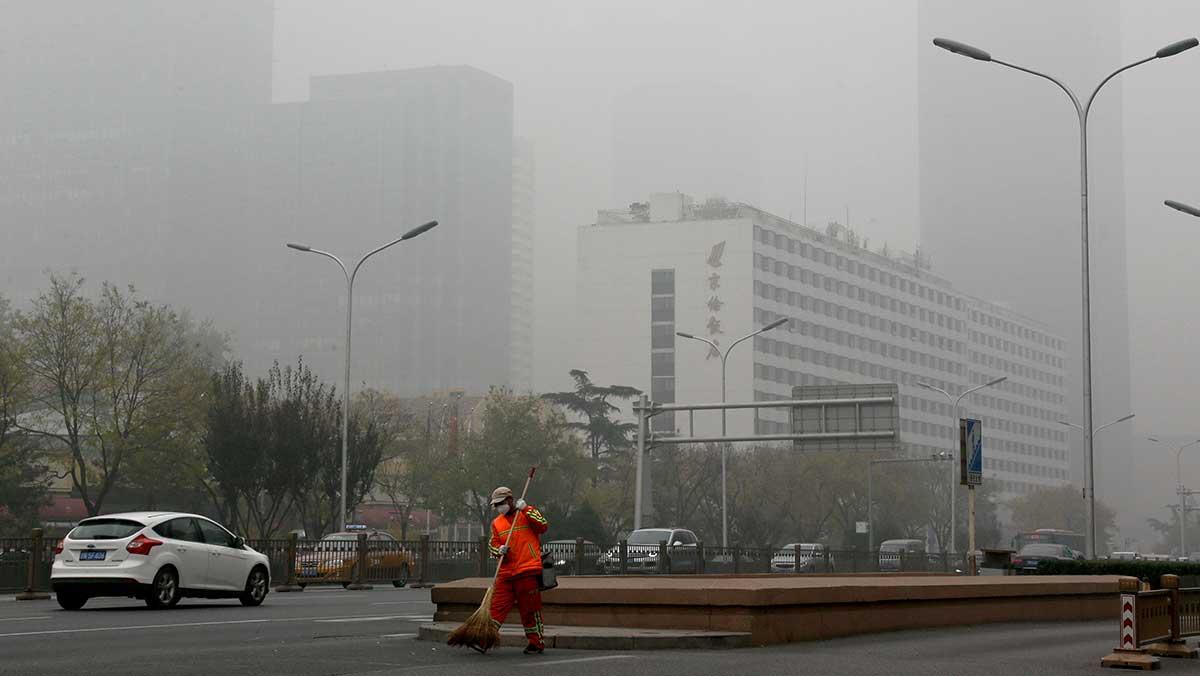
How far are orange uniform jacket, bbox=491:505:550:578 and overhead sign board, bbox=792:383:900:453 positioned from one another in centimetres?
3371

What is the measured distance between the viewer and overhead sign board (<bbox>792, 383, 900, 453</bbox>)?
47.0 meters

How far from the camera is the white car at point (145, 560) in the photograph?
21.8 m

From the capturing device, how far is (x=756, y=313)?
132 meters

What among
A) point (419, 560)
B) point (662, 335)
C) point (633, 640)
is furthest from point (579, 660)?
point (662, 335)

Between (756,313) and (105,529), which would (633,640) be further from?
(756,313)

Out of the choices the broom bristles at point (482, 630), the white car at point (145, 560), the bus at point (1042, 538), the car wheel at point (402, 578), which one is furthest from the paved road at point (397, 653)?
the bus at point (1042, 538)

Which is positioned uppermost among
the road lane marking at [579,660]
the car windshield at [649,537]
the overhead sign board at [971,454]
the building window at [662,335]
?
the building window at [662,335]

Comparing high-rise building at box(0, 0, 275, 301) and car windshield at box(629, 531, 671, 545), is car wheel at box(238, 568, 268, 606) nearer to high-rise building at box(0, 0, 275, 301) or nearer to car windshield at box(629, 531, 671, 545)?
car windshield at box(629, 531, 671, 545)

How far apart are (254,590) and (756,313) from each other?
109996mm

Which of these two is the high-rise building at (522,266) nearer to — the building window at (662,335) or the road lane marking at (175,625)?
the building window at (662,335)

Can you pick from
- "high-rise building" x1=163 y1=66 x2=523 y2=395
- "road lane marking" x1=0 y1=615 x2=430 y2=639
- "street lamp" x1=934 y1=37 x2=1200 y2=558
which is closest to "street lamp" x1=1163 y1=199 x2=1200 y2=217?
"street lamp" x1=934 y1=37 x2=1200 y2=558

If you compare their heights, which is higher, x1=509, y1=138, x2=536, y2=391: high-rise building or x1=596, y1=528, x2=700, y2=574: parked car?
x1=509, y1=138, x2=536, y2=391: high-rise building

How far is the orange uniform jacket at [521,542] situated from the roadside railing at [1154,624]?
5164 millimetres

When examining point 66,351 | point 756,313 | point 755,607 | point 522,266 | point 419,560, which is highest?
point 522,266
